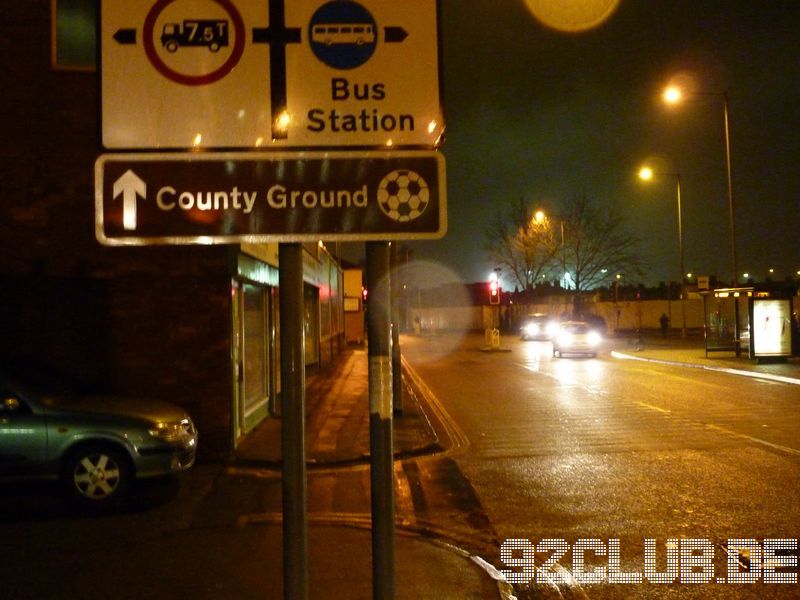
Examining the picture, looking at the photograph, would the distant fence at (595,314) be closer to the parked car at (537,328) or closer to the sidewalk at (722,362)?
the parked car at (537,328)

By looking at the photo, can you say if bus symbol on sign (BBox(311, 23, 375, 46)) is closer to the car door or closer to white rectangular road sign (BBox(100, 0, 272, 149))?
white rectangular road sign (BBox(100, 0, 272, 149))

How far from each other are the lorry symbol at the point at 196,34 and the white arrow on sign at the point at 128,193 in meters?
0.55

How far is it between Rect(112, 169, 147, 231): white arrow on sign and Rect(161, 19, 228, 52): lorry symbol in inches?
21.7

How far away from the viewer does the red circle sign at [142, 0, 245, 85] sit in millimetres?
3086

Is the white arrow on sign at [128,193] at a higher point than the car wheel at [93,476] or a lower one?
higher

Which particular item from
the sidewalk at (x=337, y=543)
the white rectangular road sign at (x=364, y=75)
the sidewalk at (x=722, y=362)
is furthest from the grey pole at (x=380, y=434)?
the sidewalk at (x=722, y=362)

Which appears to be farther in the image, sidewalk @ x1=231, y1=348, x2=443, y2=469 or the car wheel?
sidewalk @ x1=231, y1=348, x2=443, y2=469

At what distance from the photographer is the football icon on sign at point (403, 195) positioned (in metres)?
3.04

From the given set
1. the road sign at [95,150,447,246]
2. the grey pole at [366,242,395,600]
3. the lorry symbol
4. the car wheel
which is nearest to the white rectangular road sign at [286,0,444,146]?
the road sign at [95,150,447,246]

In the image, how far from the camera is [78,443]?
836 centimetres

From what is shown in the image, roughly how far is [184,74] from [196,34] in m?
0.17

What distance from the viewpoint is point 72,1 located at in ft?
37.1

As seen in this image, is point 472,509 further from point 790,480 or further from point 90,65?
point 90,65

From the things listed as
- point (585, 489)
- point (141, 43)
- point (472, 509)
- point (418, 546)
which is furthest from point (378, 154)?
point (585, 489)
